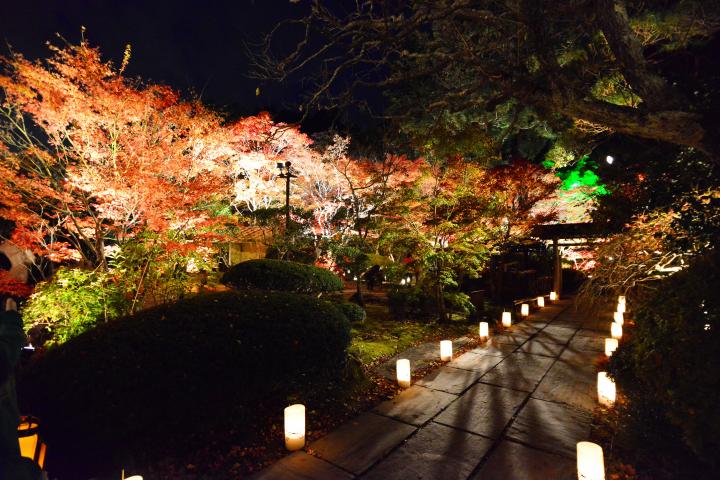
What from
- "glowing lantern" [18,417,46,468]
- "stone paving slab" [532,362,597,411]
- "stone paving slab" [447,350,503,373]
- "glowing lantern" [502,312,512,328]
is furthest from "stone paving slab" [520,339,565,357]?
"glowing lantern" [18,417,46,468]

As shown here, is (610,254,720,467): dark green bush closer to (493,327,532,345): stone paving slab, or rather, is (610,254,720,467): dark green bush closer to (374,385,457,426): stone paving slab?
(374,385,457,426): stone paving slab

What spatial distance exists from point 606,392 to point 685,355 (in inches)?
102

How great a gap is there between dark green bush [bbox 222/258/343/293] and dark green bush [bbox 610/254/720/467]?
544 centimetres

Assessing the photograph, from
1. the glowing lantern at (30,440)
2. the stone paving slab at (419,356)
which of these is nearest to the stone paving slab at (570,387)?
the stone paving slab at (419,356)

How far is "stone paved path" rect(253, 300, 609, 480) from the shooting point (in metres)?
3.40

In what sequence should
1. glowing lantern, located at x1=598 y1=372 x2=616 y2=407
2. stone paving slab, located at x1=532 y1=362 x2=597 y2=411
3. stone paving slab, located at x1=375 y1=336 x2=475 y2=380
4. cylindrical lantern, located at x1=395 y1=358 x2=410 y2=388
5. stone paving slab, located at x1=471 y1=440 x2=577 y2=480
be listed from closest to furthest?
stone paving slab, located at x1=471 y1=440 x2=577 y2=480 < glowing lantern, located at x1=598 y1=372 x2=616 y2=407 < stone paving slab, located at x1=532 y1=362 x2=597 y2=411 < cylindrical lantern, located at x1=395 y1=358 x2=410 y2=388 < stone paving slab, located at x1=375 y1=336 x2=475 y2=380

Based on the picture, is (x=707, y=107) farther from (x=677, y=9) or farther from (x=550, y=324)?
(x=550, y=324)

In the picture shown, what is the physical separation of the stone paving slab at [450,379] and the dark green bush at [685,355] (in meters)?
2.44

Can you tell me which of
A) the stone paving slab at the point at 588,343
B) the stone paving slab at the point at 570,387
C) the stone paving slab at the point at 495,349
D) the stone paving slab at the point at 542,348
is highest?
the stone paving slab at the point at 495,349

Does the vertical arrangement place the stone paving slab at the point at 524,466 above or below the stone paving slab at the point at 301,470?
above

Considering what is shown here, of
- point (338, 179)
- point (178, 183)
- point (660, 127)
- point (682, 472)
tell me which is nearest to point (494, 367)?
point (682, 472)

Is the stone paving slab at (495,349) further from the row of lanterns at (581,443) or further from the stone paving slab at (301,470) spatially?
the stone paving slab at (301,470)

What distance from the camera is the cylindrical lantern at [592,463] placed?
9.66ft

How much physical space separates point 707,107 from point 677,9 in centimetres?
422
